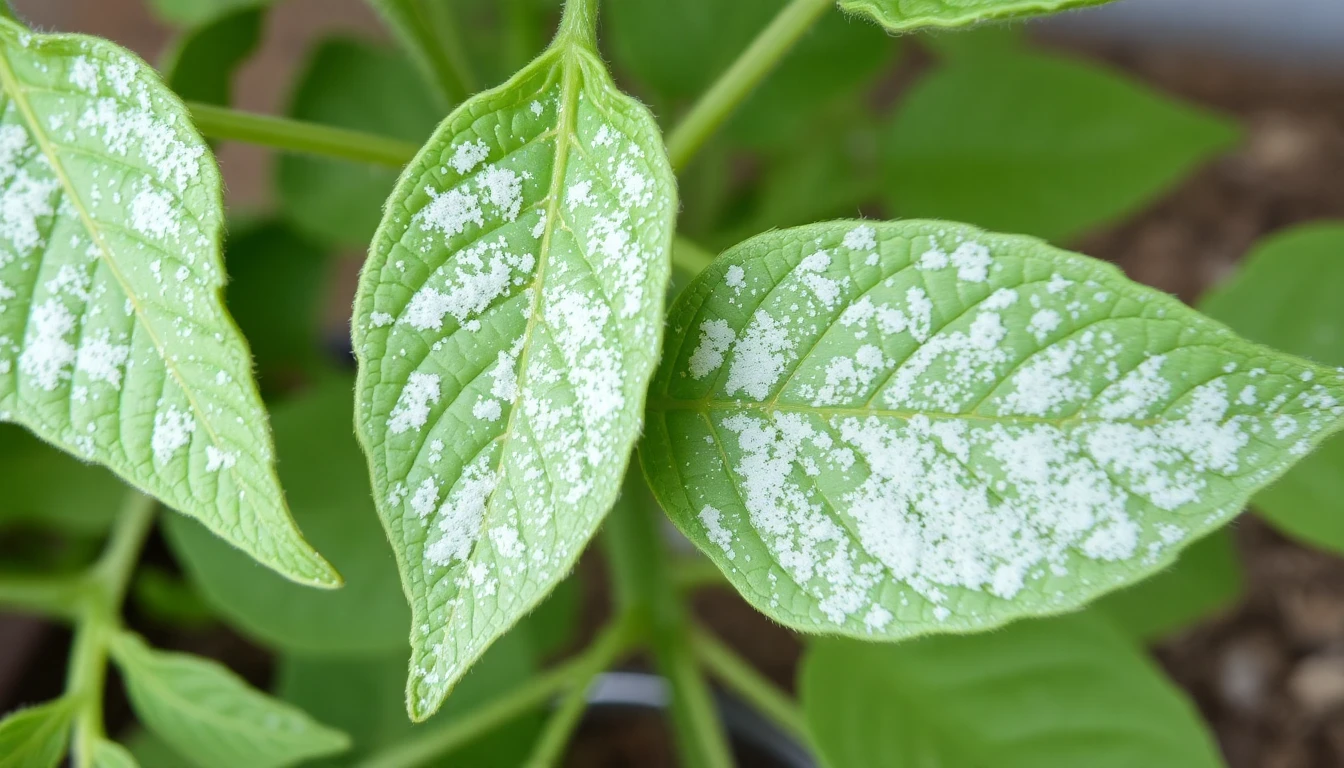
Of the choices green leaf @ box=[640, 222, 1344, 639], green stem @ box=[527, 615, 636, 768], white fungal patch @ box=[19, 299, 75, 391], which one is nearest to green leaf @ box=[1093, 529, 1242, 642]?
green stem @ box=[527, 615, 636, 768]

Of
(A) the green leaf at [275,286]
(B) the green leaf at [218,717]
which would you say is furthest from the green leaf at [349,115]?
(B) the green leaf at [218,717]

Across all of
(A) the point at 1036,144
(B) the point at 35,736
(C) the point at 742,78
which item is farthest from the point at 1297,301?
(B) the point at 35,736

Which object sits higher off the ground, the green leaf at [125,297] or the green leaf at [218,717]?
the green leaf at [125,297]

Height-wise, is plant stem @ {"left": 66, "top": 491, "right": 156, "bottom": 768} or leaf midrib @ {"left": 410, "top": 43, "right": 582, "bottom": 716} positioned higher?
leaf midrib @ {"left": 410, "top": 43, "right": 582, "bottom": 716}

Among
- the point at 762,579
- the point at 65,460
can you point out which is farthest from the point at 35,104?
the point at 65,460

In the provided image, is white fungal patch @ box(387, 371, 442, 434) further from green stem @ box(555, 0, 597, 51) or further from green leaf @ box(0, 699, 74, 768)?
green leaf @ box(0, 699, 74, 768)

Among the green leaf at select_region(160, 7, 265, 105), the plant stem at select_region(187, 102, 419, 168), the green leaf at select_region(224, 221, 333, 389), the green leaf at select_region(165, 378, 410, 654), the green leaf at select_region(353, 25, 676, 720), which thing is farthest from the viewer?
the green leaf at select_region(224, 221, 333, 389)

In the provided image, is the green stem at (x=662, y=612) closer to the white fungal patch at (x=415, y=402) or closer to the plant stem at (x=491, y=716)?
the plant stem at (x=491, y=716)
